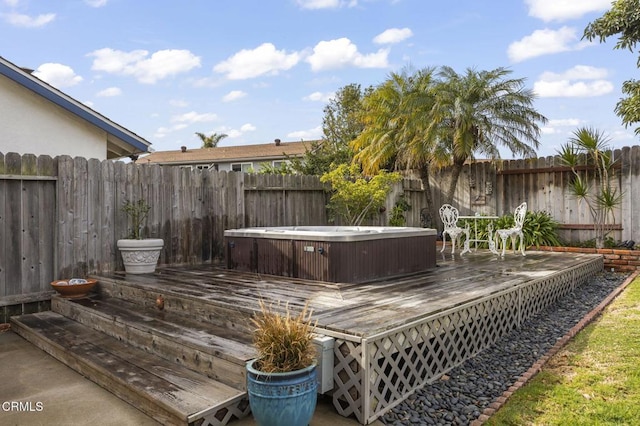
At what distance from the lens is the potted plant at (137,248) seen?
5.71 meters

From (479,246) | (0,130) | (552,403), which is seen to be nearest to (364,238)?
(552,403)

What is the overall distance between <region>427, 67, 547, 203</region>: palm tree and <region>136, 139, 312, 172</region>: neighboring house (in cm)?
1134

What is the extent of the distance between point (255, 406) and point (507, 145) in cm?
874

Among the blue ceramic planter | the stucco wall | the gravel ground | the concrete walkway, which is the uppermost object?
the stucco wall

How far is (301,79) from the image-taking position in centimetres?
1305

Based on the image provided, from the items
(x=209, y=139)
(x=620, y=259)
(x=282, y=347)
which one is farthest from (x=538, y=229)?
(x=209, y=139)

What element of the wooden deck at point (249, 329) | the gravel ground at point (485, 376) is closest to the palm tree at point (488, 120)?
the wooden deck at point (249, 329)

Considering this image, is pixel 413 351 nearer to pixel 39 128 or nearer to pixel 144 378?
pixel 144 378

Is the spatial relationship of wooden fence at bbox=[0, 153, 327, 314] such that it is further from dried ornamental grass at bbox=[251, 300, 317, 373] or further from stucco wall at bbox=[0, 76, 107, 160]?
dried ornamental grass at bbox=[251, 300, 317, 373]

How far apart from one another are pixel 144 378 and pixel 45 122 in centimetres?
604

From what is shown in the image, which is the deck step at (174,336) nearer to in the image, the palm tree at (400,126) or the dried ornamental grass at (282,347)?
the dried ornamental grass at (282,347)

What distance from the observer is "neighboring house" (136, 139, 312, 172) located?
70.8 feet

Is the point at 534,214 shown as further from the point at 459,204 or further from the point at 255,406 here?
the point at 255,406

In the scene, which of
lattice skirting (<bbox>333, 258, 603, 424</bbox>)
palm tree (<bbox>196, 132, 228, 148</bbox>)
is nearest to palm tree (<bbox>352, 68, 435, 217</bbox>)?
lattice skirting (<bbox>333, 258, 603, 424</bbox>)
